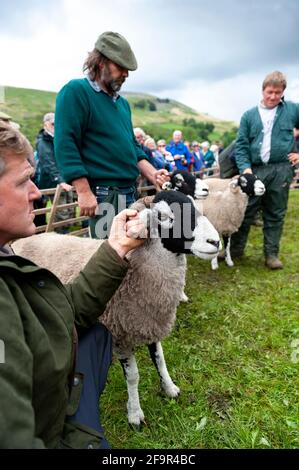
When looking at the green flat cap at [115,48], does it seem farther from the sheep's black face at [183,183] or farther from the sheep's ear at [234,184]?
the sheep's ear at [234,184]

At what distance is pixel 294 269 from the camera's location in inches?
192

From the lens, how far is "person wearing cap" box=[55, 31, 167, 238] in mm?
2328

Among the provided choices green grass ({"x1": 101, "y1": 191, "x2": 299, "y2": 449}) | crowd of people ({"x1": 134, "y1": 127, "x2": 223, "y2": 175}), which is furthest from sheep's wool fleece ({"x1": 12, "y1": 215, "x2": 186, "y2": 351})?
crowd of people ({"x1": 134, "y1": 127, "x2": 223, "y2": 175})

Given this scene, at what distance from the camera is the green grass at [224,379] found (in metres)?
2.17

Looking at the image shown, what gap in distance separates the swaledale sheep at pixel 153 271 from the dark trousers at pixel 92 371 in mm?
533

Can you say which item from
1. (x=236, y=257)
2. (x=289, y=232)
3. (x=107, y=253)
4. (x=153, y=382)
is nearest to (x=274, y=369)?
(x=153, y=382)

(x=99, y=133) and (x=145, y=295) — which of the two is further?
(x=99, y=133)

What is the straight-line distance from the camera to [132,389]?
2336 mm

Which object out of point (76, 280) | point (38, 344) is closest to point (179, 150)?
point (76, 280)

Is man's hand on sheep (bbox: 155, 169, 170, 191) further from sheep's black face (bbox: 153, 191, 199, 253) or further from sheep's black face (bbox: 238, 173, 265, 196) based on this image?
sheep's black face (bbox: 238, 173, 265, 196)

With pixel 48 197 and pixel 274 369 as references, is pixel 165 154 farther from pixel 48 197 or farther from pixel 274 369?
pixel 274 369

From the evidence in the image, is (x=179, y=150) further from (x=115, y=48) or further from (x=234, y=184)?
(x=115, y=48)

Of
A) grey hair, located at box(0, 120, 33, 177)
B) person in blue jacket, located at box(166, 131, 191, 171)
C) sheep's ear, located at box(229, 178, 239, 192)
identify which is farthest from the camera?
person in blue jacket, located at box(166, 131, 191, 171)

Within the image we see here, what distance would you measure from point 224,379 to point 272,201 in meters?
2.91
